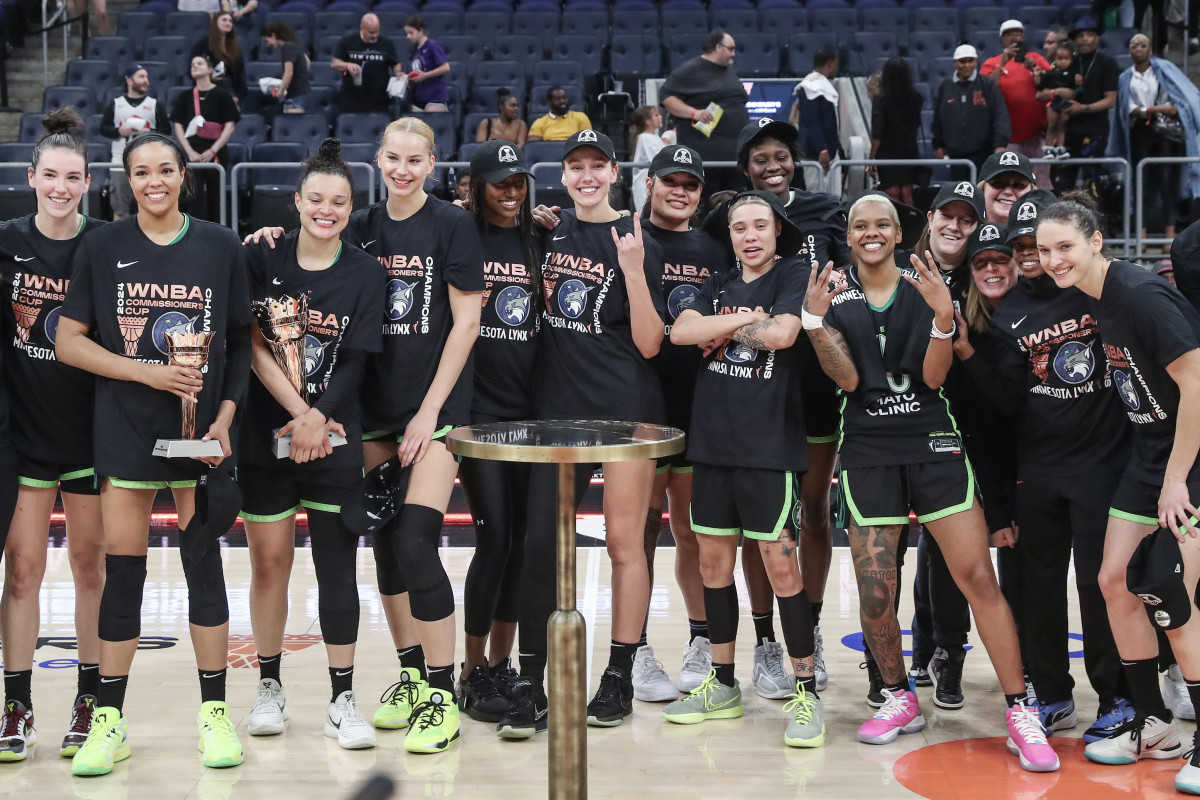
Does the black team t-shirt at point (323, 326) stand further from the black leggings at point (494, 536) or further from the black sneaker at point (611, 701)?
the black sneaker at point (611, 701)

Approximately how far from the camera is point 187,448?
395 centimetres

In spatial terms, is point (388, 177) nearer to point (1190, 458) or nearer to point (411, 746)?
point (411, 746)

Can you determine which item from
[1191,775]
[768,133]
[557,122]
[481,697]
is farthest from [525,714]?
[557,122]

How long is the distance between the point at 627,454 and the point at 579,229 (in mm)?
1739

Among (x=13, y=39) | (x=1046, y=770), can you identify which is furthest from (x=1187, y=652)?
(x=13, y=39)

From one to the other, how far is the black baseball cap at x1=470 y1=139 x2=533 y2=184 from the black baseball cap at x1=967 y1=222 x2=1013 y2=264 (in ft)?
5.06

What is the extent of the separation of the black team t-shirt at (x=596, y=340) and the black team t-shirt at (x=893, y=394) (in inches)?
26.2

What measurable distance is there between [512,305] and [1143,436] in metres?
2.09

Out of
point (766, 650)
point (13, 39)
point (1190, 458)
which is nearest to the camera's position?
point (1190, 458)

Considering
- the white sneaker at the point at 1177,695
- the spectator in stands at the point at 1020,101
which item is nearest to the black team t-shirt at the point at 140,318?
the white sneaker at the point at 1177,695

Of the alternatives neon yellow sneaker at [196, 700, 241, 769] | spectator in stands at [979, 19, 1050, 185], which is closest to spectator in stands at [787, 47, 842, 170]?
spectator in stands at [979, 19, 1050, 185]

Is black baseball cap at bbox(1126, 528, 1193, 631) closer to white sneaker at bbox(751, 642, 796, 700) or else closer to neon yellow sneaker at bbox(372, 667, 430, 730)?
white sneaker at bbox(751, 642, 796, 700)

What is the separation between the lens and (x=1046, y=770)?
159 inches

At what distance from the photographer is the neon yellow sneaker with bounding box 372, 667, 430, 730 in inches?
176
